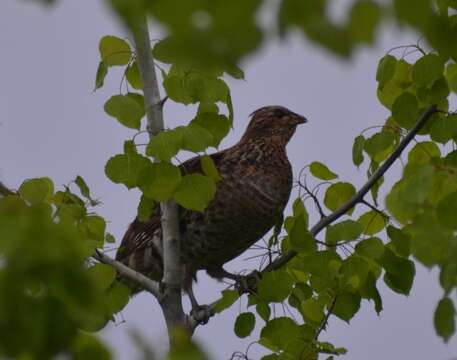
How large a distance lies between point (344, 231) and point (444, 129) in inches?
26.9

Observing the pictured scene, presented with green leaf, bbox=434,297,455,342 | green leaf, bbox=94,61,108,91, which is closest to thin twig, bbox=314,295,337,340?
green leaf, bbox=94,61,108,91

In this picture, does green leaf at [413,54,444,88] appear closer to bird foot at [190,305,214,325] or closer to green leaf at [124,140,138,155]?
green leaf at [124,140,138,155]

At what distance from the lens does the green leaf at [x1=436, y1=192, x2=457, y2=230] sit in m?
3.03

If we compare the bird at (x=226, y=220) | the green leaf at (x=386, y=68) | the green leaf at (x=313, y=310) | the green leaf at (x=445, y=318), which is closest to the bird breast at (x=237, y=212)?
the bird at (x=226, y=220)

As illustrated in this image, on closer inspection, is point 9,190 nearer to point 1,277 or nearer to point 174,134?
point 174,134

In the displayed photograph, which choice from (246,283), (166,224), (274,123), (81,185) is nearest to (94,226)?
(81,185)

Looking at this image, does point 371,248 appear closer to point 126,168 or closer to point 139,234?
point 126,168

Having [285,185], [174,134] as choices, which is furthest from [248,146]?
[174,134]

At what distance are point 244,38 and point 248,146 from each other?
5.78m

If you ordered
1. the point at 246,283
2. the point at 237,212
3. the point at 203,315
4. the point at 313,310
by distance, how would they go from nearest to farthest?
the point at 313,310 < the point at 203,315 < the point at 246,283 < the point at 237,212

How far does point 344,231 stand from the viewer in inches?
164

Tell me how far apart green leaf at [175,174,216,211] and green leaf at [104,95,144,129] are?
41cm

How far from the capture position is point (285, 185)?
6.98 metres

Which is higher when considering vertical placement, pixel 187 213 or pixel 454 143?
pixel 187 213
